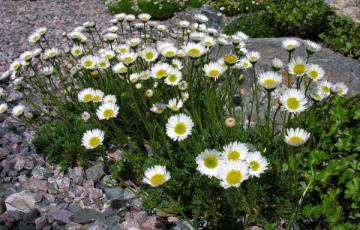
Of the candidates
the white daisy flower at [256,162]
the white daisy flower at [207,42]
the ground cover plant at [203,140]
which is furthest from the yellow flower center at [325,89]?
the white daisy flower at [207,42]

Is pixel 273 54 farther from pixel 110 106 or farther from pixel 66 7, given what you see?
pixel 66 7

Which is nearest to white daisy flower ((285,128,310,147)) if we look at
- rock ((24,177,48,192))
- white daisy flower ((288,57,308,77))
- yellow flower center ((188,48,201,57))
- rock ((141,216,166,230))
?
white daisy flower ((288,57,308,77))

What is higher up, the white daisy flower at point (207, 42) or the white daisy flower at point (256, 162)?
the white daisy flower at point (207, 42)

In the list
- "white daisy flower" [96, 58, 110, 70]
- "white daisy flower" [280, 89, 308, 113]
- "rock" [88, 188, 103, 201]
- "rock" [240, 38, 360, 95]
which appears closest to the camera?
"white daisy flower" [280, 89, 308, 113]

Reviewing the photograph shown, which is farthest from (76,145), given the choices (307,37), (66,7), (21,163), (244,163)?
(66,7)

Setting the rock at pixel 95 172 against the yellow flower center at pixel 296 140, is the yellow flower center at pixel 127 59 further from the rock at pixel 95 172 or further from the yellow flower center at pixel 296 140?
the yellow flower center at pixel 296 140

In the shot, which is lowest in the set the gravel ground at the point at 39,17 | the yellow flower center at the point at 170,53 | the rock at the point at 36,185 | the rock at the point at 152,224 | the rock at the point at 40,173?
the gravel ground at the point at 39,17

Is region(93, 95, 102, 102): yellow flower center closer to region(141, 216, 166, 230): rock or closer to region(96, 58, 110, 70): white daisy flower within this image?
region(96, 58, 110, 70): white daisy flower
